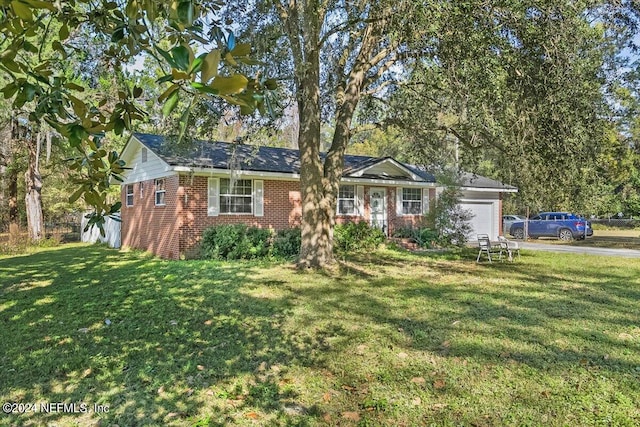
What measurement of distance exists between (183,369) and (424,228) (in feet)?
45.9

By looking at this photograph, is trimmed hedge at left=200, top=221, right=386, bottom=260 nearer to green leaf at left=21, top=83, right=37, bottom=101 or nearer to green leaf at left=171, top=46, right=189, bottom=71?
green leaf at left=21, top=83, right=37, bottom=101

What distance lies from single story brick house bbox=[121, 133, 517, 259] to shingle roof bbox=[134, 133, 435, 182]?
0.03 m

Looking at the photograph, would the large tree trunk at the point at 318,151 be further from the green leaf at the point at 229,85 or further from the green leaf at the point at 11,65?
the green leaf at the point at 229,85

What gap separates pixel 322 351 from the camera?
4.77 metres

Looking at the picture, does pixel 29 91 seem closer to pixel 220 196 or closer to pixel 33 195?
pixel 220 196

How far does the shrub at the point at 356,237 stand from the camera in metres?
14.8

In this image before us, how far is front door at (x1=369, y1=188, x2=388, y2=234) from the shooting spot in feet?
58.4

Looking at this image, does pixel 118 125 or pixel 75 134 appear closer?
pixel 75 134

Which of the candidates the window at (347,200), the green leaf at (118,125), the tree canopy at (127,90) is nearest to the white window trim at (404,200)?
the window at (347,200)

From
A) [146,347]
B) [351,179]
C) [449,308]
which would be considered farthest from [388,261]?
[146,347]

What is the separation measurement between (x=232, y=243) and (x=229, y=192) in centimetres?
214

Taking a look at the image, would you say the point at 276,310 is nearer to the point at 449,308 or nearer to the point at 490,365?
the point at 449,308

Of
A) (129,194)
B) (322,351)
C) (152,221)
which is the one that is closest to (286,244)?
(152,221)

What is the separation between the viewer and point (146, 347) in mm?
4883
